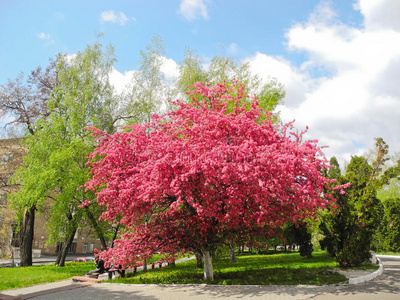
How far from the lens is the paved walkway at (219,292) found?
32.4ft

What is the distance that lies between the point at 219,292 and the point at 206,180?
397 centimetres

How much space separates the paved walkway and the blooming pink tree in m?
1.39

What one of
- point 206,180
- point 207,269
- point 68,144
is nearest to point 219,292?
point 207,269

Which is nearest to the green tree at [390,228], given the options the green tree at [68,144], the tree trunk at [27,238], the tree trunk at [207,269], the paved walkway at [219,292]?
the paved walkway at [219,292]

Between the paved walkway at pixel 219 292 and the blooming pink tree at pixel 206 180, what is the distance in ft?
4.57

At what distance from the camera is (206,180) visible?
449 inches

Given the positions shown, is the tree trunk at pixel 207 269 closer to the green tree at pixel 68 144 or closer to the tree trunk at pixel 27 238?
the green tree at pixel 68 144

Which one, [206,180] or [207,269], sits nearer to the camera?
[206,180]

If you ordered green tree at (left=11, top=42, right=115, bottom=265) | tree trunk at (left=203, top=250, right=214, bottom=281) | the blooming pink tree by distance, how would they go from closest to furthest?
the blooming pink tree → tree trunk at (left=203, top=250, right=214, bottom=281) → green tree at (left=11, top=42, right=115, bottom=265)

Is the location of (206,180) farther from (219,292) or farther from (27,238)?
(27,238)

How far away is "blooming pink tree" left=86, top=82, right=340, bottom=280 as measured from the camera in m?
11.0

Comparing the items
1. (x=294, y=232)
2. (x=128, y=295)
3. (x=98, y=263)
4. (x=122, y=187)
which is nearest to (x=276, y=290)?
(x=128, y=295)

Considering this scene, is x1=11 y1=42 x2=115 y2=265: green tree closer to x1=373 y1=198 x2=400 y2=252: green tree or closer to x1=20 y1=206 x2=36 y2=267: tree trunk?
x1=20 y1=206 x2=36 y2=267: tree trunk

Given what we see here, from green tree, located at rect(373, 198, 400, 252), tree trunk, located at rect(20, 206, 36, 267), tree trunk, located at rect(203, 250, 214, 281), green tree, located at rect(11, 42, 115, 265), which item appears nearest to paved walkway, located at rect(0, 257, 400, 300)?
tree trunk, located at rect(203, 250, 214, 281)
